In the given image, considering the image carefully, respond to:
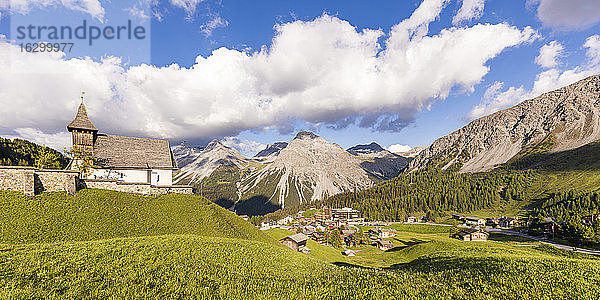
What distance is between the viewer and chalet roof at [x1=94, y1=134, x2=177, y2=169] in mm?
41406

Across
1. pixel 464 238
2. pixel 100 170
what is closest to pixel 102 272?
pixel 100 170

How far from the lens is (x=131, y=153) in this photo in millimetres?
44281

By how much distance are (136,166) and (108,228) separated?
69.5 ft

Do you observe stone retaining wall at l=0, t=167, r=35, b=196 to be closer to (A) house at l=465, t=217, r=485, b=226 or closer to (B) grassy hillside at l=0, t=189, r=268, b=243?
(B) grassy hillside at l=0, t=189, r=268, b=243

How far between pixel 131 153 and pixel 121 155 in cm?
166

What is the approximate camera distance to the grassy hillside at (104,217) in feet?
72.1

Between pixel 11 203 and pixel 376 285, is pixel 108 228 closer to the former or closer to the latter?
pixel 11 203

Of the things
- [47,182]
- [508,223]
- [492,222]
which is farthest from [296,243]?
[508,223]

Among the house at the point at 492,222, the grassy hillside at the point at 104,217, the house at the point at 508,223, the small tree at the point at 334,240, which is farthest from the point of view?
the house at the point at 492,222

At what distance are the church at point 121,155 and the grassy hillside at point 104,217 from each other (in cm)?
723

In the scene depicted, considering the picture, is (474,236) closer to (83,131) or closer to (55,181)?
(55,181)

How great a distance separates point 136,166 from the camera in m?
43.3

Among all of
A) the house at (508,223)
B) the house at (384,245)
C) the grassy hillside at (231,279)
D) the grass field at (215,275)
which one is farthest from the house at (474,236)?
the grassy hillside at (231,279)

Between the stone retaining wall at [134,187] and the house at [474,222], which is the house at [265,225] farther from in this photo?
the house at [474,222]
